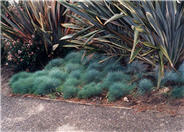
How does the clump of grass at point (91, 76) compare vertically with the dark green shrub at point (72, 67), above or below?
below

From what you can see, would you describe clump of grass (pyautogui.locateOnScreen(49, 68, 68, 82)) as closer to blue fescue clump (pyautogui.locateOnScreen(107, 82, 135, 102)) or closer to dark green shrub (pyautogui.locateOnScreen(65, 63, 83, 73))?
dark green shrub (pyautogui.locateOnScreen(65, 63, 83, 73))

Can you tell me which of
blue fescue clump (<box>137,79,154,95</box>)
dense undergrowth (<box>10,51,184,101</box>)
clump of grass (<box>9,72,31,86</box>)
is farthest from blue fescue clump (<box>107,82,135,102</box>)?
clump of grass (<box>9,72,31,86</box>)

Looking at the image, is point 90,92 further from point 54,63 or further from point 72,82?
point 54,63

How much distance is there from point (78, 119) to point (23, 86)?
1672 mm

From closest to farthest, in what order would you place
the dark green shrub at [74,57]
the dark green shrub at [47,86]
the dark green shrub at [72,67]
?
the dark green shrub at [47,86] → the dark green shrub at [72,67] → the dark green shrub at [74,57]

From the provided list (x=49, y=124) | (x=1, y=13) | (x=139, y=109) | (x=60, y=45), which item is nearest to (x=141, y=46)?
(x=139, y=109)

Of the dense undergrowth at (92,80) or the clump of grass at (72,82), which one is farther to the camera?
the clump of grass at (72,82)

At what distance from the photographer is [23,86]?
4922 mm

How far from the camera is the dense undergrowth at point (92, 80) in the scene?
4027 millimetres

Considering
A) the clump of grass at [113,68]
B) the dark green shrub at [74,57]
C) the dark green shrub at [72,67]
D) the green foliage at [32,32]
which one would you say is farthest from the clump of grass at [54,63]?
the clump of grass at [113,68]

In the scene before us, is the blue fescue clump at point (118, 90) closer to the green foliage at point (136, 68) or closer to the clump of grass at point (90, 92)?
the clump of grass at point (90, 92)

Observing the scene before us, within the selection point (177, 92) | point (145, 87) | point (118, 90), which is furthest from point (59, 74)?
point (177, 92)

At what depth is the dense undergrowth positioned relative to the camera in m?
4.03

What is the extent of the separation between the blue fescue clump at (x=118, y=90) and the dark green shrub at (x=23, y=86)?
1.56m
